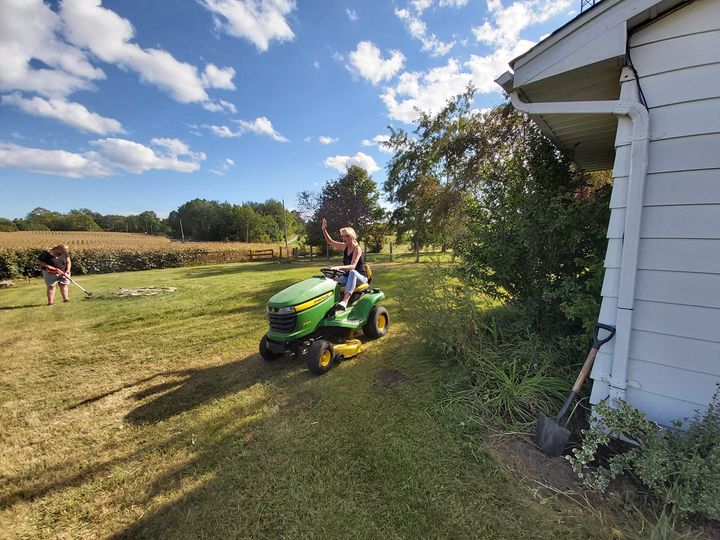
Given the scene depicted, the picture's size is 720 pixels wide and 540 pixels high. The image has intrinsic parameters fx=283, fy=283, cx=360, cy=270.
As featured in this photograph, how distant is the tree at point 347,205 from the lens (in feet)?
60.0

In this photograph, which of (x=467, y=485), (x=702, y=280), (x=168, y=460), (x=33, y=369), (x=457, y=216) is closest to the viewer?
(x=702, y=280)

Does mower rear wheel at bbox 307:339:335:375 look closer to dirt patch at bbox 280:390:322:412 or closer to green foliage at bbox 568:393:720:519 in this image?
dirt patch at bbox 280:390:322:412

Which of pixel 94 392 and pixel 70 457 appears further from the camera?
pixel 94 392

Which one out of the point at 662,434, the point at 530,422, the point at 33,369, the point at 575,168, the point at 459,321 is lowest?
the point at 33,369

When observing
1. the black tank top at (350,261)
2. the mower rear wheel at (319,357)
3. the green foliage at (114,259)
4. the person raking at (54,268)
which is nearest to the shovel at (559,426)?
the mower rear wheel at (319,357)

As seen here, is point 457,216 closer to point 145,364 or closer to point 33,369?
point 145,364

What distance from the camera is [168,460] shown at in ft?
7.61

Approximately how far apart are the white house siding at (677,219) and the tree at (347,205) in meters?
16.1

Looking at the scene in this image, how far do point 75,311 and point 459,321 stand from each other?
8918 mm

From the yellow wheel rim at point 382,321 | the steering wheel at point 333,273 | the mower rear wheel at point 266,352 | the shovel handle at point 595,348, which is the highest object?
the steering wheel at point 333,273

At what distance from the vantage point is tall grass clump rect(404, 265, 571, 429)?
8.55 feet

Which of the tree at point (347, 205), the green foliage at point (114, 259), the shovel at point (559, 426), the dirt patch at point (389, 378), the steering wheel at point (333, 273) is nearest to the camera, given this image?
the shovel at point (559, 426)

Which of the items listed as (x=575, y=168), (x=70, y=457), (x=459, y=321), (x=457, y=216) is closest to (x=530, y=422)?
(x=459, y=321)

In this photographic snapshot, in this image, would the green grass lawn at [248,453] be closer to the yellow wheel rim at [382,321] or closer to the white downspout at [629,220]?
the yellow wheel rim at [382,321]
